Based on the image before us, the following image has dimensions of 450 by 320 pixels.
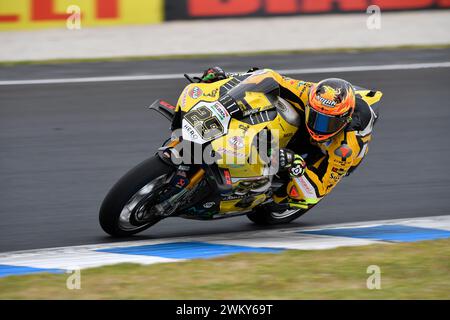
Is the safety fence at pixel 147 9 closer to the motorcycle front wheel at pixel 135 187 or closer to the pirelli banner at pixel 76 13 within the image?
the pirelli banner at pixel 76 13

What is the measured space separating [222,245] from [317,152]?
100cm

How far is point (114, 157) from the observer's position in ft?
30.5

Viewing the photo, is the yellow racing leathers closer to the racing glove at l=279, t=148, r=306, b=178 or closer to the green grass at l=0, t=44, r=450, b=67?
the racing glove at l=279, t=148, r=306, b=178

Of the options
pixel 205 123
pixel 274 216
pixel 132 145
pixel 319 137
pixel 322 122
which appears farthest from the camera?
pixel 132 145

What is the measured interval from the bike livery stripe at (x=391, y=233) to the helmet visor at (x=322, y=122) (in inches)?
38.0

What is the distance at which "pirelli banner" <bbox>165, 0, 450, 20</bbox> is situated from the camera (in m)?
15.0

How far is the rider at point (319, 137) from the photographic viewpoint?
661 cm

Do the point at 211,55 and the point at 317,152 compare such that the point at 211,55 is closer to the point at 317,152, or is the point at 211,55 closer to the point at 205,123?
the point at 317,152

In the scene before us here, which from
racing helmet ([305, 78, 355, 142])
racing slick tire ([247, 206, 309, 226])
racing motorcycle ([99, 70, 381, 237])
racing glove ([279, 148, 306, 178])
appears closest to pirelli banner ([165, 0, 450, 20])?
racing slick tire ([247, 206, 309, 226])

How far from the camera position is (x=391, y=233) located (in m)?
7.31

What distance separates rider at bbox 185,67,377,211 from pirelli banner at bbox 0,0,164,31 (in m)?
7.97

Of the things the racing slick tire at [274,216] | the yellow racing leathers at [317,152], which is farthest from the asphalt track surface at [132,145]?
the yellow racing leathers at [317,152]

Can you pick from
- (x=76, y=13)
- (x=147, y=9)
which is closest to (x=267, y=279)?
(x=76, y=13)
